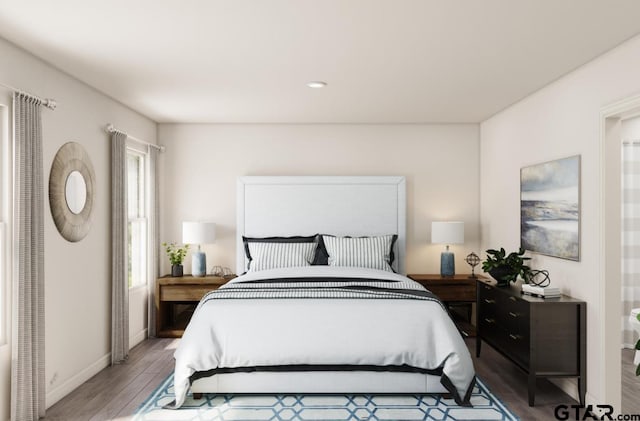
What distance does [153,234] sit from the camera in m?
5.73

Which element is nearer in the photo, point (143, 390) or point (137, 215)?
point (143, 390)

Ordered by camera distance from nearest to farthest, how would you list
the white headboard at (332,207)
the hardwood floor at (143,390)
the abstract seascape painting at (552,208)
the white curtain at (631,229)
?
1. the hardwood floor at (143,390)
2. the abstract seascape painting at (552,208)
3. the white curtain at (631,229)
4. the white headboard at (332,207)

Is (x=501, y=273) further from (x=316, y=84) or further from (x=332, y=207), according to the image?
(x=316, y=84)

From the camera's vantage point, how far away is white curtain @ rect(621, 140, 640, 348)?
17.1 feet

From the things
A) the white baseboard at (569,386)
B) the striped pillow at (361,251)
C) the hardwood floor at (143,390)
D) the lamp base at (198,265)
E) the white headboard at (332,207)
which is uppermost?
the white headboard at (332,207)

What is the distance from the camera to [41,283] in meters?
3.42

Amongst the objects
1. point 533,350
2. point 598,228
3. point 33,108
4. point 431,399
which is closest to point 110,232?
point 33,108

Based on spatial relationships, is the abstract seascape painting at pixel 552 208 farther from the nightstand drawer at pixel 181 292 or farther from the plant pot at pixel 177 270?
the plant pot at pixel 177 270

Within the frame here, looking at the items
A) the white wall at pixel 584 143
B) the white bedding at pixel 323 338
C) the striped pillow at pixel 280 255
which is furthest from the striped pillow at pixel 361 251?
the white bedding at pixel 323 338

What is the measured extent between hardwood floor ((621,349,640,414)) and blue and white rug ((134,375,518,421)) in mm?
877

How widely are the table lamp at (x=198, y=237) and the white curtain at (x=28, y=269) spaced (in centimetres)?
226

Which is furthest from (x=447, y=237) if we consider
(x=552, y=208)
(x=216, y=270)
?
(x=216, y=270)

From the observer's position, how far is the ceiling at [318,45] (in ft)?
8.86

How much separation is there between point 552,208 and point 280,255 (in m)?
2.72
